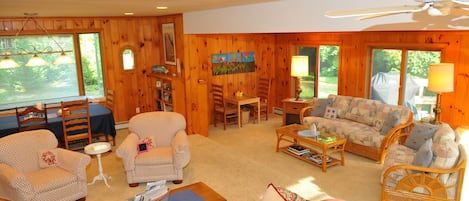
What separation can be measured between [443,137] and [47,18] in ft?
22.1

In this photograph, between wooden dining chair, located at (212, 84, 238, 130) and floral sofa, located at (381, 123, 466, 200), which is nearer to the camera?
floral sofa, located at (381, 123, 466, 200)

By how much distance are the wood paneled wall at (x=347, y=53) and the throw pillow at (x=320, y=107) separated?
85 cm

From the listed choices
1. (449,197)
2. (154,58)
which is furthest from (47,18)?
(449,197)

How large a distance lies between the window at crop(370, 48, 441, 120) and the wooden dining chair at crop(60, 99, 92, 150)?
525cm

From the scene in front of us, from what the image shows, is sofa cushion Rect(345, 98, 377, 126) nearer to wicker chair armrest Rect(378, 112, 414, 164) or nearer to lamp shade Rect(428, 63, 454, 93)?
wicker chair armrest Rect(378, 112, 414, 164)

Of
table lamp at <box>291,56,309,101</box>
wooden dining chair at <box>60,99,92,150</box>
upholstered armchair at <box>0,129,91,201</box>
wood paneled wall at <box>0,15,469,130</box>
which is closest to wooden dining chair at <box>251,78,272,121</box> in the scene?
wood paneled wall at <box>0,15,469,130</box>

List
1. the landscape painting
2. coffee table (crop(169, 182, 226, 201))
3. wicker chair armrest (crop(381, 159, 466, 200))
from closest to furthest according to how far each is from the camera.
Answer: coffee table (crop(169, 182, 226, 201))
wicker chair armrest (crop(381, 159, 466, 200))
the landscape painting

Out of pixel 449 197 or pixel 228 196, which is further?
pixel 228 196

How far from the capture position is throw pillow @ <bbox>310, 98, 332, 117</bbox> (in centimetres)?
661

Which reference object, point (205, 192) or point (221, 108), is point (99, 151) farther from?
point (221, 108)

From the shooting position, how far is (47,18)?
662cm

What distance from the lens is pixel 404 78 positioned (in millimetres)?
6340

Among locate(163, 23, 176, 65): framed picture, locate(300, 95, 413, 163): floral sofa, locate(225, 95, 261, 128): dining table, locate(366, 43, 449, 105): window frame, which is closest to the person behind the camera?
locate(300, 95, 413, 163): floral sofa

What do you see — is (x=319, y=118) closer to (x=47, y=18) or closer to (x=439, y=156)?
(x=439, y=156)
